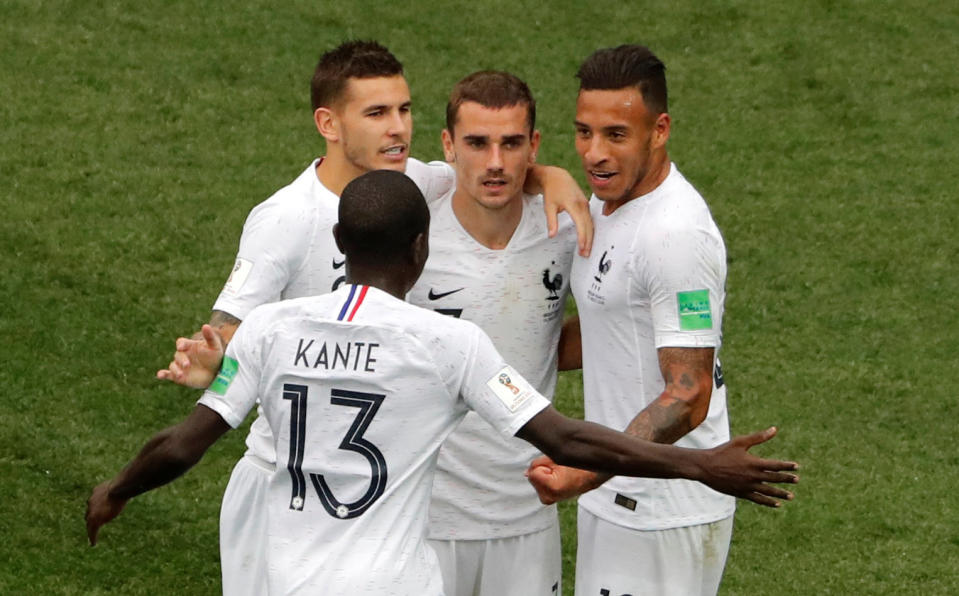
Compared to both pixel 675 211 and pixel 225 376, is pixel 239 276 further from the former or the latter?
pixel 675 211

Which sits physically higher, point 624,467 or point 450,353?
point 450,353

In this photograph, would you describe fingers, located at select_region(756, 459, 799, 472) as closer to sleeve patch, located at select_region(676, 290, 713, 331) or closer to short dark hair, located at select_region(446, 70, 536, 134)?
sleeve patch, located at select_region(676, 290, 713, 331)

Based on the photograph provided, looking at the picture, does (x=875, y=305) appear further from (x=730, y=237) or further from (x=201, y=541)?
(x=201, y=541)

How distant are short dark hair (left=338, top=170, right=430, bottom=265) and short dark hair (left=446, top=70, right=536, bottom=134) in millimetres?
1331

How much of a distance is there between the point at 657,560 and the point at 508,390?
1.48m

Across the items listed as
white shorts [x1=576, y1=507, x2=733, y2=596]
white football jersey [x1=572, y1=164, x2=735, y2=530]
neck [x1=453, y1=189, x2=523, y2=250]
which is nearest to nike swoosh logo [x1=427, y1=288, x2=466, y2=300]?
neck [x1=453, y1=189, x2=523, y2=250]

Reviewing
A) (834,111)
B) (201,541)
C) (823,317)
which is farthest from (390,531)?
(834,111)

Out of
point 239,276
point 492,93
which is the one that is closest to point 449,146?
point 492,93

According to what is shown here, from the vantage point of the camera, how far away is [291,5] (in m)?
15.0

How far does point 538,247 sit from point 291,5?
922 cm

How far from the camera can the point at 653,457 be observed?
491cm

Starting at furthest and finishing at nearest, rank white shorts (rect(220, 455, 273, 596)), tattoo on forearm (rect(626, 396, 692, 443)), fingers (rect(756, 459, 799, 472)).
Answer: white shorts (rect(220, 455, 273, 596)) < tattoo on forearm (rect(626, 396, 692, 443)) < fingers (rect(756, 459, 799, 472))

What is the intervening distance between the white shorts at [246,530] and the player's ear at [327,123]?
1.35 metres

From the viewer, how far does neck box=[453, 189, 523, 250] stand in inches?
250
